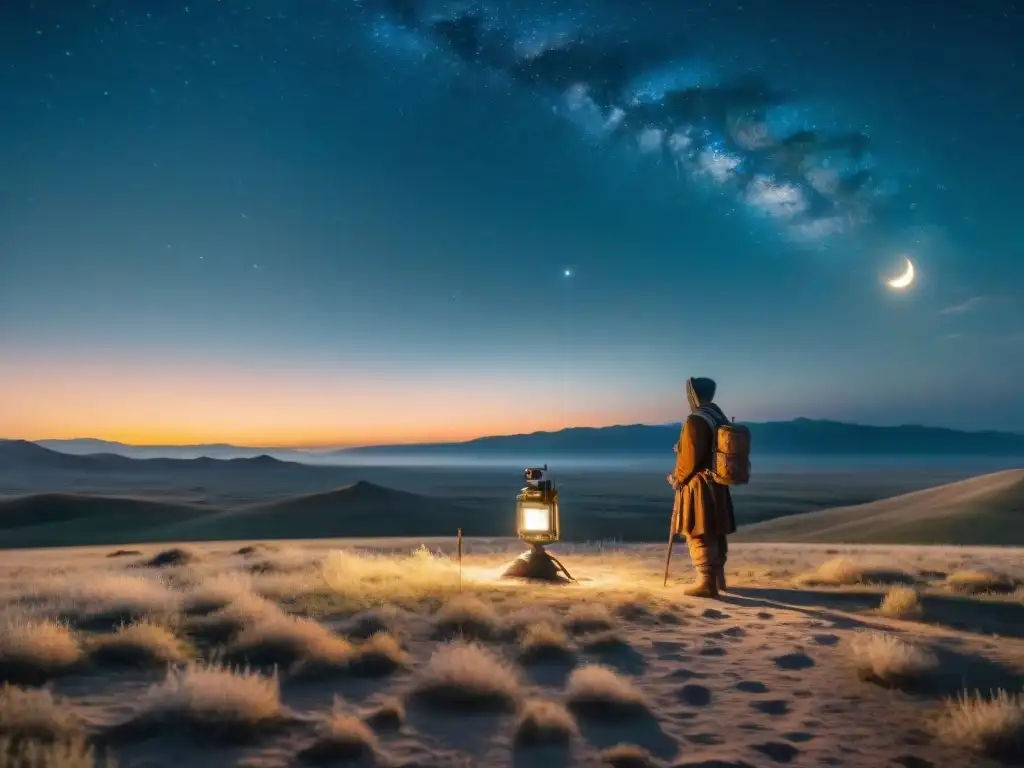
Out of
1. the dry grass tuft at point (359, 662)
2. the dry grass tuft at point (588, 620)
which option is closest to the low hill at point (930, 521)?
the dry grass tuft at point (588, 620)

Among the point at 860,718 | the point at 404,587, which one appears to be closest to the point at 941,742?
the point at 860,718

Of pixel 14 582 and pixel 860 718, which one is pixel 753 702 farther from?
pixel 14 582

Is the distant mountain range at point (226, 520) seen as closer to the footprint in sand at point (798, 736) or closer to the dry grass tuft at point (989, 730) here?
the footprint in sand at point (798, 736)

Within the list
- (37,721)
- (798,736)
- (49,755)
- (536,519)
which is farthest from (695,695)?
(536,519)

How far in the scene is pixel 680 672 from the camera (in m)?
6.67

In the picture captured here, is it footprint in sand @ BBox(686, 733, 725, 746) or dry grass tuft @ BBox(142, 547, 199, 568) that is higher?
footprint in sand @ BBox(686, 733, 725, 746)

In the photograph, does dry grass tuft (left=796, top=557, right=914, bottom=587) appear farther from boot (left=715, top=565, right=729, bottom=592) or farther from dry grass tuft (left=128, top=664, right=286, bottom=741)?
dry grass tuft (left=128, top=664, right=286, bottom=741)

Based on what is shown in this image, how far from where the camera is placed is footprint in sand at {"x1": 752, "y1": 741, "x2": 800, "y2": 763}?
481 cm

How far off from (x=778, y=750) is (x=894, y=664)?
1.97m

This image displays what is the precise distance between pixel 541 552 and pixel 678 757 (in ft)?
25.8

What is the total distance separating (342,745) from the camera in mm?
4715

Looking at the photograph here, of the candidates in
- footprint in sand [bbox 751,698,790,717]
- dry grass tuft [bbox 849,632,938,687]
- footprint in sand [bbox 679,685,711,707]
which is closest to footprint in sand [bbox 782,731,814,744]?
footprint in sand [bbox 751,698,790,717]

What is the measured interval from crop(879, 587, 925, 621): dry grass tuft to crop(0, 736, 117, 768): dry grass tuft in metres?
8.99

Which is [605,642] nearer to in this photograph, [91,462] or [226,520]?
[226,520]
